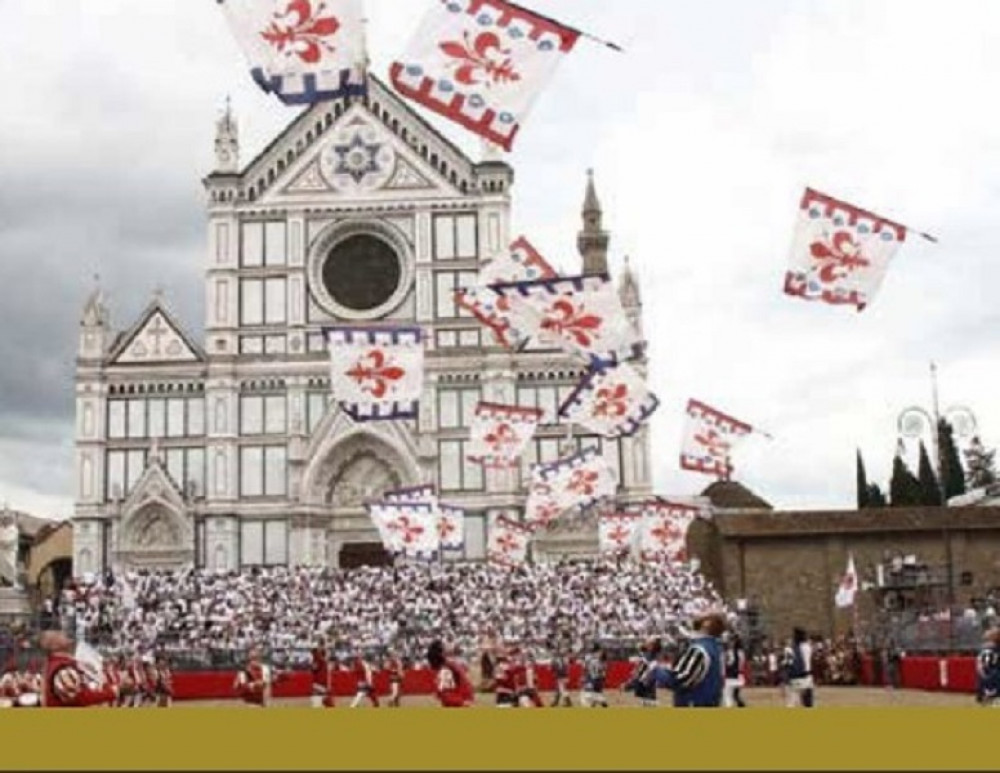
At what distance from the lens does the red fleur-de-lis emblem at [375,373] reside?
3195cm

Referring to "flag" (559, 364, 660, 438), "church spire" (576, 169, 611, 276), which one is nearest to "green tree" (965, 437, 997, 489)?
"church spire" (576, 169, 611, 276)

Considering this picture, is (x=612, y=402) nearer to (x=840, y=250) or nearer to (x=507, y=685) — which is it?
(x=840, y=250)

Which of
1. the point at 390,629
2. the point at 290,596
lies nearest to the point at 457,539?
the point at 390,629

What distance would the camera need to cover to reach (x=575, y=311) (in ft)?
96.2

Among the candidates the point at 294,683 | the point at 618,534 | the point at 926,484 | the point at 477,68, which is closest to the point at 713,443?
the point at 618,534

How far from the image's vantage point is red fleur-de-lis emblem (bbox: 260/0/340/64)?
64.9 feet

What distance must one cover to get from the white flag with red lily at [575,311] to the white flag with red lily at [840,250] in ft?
13.7

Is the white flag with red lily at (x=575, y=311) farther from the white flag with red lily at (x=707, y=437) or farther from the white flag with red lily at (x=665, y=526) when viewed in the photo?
the white flag with red lily at (x=665, y=526)

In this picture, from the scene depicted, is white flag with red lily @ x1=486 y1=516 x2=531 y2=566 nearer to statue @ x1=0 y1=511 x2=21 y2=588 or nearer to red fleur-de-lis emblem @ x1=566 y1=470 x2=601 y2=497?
red fleur-de-lis emblem @ x1=566 y1=470 x2=601 y2=497

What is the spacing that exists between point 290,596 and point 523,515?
1355cm

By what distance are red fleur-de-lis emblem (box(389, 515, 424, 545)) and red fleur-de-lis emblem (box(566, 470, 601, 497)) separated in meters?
4.71

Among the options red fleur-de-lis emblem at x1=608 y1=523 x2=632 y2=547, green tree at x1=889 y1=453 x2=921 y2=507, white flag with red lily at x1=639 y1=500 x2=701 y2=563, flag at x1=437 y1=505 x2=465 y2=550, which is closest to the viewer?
white flag with red lily at x1=639 y1=500 x2=701 y2=563

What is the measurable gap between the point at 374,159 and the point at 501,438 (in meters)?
34.7

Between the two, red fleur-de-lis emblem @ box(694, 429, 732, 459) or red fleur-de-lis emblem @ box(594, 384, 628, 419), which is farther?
red fleur-de-lis emblem @ box(694, 429, 732, 459)
